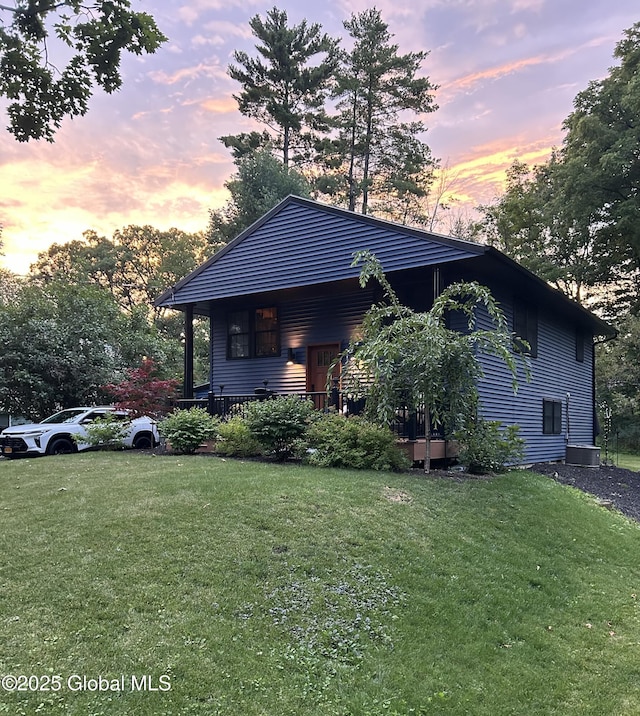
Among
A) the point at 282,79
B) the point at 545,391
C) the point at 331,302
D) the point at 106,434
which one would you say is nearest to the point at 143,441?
the point at 106,434

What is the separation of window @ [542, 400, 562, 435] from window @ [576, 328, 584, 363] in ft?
8.07

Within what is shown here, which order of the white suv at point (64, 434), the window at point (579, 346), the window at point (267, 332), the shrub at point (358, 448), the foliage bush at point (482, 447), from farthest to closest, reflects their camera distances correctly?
the window at point (579, 346) → the window at point (267, 332) → the white suv at point (64, 434) → the foliage bush at point (482, 447) → the shrub at point (358, 448)

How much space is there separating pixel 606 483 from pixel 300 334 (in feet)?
24.6

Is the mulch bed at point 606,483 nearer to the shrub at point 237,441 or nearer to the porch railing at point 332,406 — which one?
the porch railing at point 332,406

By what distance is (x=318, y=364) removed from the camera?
1214 cm

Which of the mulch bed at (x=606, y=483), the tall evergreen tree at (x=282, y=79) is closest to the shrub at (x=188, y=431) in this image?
the mulch bed at (x=606, y=483)

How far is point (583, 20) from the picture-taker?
12.8 meters

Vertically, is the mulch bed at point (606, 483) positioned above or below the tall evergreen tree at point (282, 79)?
below

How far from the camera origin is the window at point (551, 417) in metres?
13.3

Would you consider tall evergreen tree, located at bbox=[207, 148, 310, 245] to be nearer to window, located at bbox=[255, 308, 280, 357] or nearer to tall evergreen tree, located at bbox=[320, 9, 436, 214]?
tall evergreen tree, located at bbox=[320, 9, 436, 214]

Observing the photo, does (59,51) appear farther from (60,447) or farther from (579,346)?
(579,346)

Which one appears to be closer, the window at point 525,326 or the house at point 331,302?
the house at point 331,302

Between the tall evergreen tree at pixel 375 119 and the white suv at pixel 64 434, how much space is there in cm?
1798

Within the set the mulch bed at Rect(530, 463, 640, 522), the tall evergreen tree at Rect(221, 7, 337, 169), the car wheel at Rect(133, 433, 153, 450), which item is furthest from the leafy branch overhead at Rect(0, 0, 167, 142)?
the tall evergreen tree at Rect(221, 7, 337, 169)
